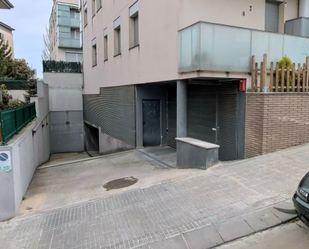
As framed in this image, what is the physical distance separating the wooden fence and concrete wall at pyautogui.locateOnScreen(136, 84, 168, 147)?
4.72 m

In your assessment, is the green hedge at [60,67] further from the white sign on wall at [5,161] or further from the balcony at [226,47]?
the white sign on wall at [5,161]

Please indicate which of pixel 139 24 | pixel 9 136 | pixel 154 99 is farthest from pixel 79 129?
pixel 9 136

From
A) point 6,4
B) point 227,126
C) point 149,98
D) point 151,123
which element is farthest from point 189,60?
point 6,4

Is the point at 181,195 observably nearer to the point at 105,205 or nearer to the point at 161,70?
the point at 105,205

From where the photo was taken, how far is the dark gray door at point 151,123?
1095 cm

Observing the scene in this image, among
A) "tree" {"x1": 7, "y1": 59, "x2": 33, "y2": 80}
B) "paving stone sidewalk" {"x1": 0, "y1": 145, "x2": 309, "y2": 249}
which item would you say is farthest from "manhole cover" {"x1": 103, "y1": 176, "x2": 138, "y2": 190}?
"tree" {"x1": 7, "y1": 59, "x2": 33, "y2": 80}

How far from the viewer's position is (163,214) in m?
4.27

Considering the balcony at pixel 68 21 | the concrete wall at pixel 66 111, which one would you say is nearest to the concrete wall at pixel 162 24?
the concrete wall at pixel 66 111

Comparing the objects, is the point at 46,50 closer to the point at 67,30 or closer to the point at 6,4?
the point at 67,30

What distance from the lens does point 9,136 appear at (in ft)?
18.2

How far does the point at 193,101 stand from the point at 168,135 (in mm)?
2440

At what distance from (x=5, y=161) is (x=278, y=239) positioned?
480cm

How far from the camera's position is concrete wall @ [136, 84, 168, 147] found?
10.8 metres

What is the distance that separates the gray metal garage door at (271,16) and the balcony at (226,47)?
7.46ft
